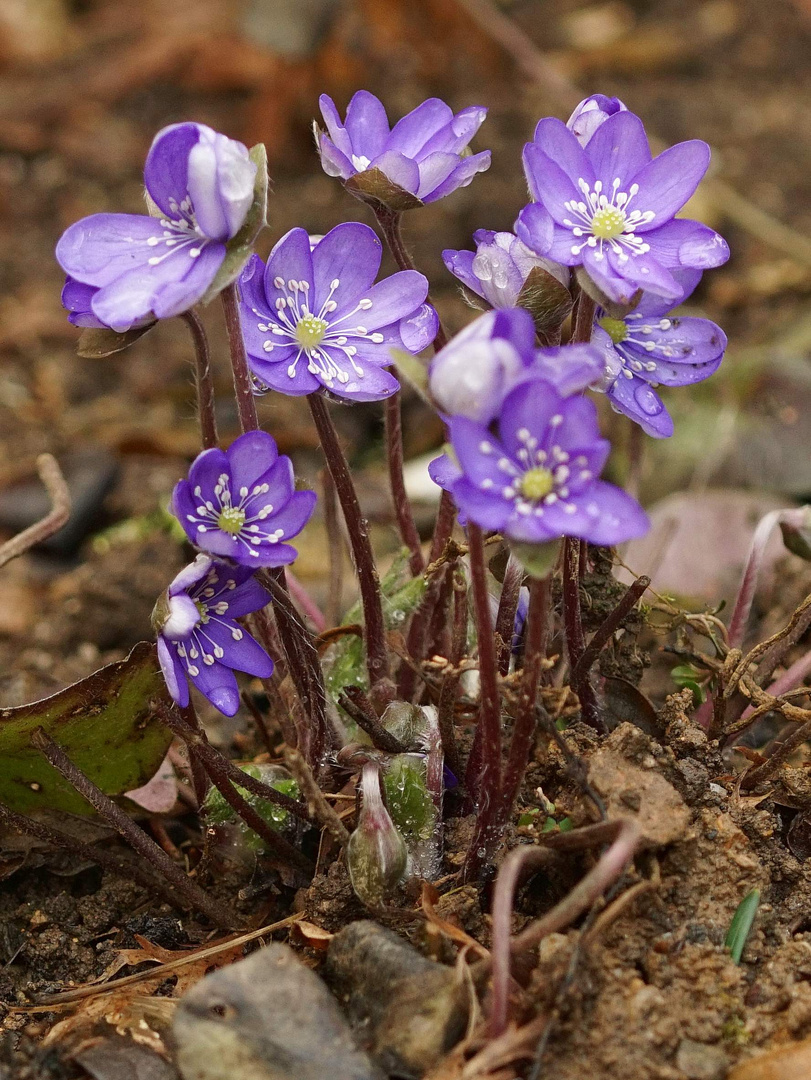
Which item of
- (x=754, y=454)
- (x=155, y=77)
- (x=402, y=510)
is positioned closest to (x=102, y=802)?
(x=402, y=510)

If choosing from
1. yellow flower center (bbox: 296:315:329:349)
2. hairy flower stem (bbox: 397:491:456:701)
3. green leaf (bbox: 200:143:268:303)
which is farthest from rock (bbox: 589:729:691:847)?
green leaf (bbox: 200:143:268:303)

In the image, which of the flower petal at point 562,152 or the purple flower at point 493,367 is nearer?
the purple flower at point 493,367

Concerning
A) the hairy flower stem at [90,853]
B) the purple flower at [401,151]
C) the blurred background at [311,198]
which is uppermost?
the purple flower at [401,151]

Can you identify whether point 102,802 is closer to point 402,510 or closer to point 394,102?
point 402,510

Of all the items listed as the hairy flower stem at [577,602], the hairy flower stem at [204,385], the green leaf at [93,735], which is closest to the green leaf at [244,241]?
the hairy flower stem at [204,385]

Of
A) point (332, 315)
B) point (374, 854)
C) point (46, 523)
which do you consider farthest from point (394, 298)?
point (46, 523)

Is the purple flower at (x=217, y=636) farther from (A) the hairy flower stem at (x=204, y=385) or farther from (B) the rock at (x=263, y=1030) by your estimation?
(B) the rock at (x=263, y=1030)

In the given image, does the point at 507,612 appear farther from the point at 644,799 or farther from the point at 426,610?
the point at 644,799
